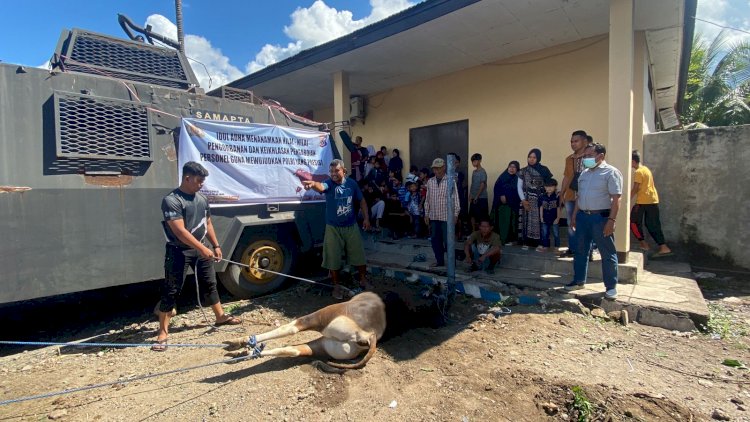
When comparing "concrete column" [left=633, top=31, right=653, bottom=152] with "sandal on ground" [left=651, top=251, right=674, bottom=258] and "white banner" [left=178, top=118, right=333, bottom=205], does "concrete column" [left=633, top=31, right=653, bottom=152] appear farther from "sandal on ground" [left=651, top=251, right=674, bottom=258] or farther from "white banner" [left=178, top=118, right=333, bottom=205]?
"white banner" [left=178, top=118, right=333, bottom=205]

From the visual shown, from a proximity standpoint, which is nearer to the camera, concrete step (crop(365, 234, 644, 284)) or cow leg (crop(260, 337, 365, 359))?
cow leg (crop(260, 337, 365, 359))

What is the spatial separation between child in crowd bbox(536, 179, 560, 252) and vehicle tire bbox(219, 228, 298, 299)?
3419mm

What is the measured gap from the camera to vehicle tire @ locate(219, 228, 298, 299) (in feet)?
15.4

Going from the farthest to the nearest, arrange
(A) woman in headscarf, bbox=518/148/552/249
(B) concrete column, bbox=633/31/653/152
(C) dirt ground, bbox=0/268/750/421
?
(B) concrete column, bbox=633/31/653/152, (A) woman in headscarf, bbox=518/148/552/249, (C) dirt ground, bbox=0/268/750/421

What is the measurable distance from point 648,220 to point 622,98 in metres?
2.27

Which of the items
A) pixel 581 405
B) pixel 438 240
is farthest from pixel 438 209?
pixel 581 405

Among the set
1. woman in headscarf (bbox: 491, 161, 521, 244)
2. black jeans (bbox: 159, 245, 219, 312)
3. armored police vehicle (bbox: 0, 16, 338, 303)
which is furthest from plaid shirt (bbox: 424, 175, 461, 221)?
black jeans (bbox: 159, 245, 219, 312)

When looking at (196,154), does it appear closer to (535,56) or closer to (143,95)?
(143,95)

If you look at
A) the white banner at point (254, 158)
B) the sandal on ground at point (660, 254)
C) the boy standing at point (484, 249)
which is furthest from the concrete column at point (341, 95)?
the sandal on ground at point (660, 254)

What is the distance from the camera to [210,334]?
12.5ft

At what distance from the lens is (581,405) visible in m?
2.42

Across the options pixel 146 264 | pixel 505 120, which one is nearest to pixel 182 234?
pixel 146 264

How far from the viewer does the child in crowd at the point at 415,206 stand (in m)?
6.82

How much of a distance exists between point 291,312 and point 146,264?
61.5 inches
